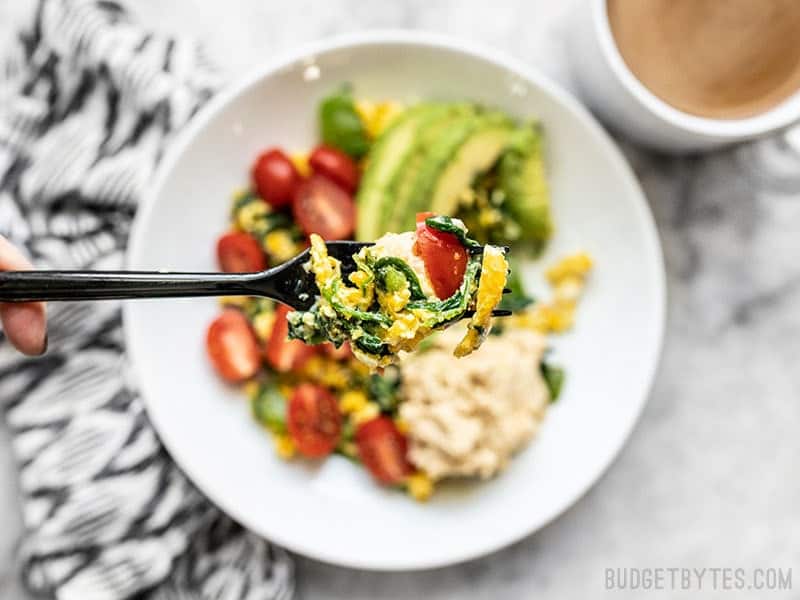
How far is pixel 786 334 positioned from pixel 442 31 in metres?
1.09

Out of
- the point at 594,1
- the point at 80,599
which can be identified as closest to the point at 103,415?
the point at 80,599

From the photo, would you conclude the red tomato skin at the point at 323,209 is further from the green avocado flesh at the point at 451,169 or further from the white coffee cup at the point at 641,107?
the white coffee cup at the point at 641,107

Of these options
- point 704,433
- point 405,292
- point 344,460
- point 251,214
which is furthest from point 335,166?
point 704,433

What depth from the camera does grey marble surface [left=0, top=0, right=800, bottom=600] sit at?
210 centimetres

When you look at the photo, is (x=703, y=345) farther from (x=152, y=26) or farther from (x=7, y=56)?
(x=7, y=56)

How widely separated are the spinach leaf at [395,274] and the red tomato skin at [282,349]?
2.31 ft

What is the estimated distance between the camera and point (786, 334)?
2131 millimetres

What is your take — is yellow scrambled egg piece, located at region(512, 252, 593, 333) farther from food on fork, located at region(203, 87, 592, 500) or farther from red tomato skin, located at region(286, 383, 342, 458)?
red tomato skin, located at region(286, 383, 342, 458)

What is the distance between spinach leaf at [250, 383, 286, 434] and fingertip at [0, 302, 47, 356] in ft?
1.58

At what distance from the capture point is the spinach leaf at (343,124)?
1941mm

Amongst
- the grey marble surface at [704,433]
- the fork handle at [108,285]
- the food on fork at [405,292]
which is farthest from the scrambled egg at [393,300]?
the grey marble surface at [704,433]

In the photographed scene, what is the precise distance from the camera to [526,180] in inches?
77.2

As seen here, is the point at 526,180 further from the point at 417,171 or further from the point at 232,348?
the point at 232,348

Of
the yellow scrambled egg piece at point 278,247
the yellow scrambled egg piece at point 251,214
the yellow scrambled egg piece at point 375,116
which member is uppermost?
the yellow scrambled egg piece at point 375,116
